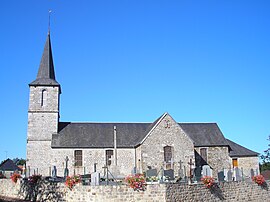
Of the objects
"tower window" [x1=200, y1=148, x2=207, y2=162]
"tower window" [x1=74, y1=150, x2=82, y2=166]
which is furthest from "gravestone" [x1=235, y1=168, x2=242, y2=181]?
"tower window" [x1=74, y1=150, x2=82, y2=166]

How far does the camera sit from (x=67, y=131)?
1270 inches

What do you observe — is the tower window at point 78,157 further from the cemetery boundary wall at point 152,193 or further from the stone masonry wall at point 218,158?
the stone masonry wall at point 218,158

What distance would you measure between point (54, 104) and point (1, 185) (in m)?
11.1

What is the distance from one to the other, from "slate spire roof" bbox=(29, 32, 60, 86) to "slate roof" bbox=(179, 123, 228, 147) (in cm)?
1535

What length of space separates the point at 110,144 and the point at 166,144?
235 inches

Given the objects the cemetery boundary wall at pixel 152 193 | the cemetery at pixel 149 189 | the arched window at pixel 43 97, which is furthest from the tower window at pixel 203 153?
the arched window at pixel 43 97

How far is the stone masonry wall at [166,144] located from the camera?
27.9 m

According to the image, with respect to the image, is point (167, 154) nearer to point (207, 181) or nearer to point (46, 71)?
point (207, 181)

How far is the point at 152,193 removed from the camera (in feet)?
51.0

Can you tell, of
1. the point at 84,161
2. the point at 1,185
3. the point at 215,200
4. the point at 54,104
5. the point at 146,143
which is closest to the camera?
the point at 215,200

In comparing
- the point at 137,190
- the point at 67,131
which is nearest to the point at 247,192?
the point at 137,190

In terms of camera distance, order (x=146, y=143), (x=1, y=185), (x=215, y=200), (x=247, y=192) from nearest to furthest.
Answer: (x=215, y=200), (x=247, y=192), (x=1, y=185), (x=146, y=143)

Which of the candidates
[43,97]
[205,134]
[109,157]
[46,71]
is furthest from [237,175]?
[46,71]

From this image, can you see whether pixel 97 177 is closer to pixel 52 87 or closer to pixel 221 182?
pixel 221 182
